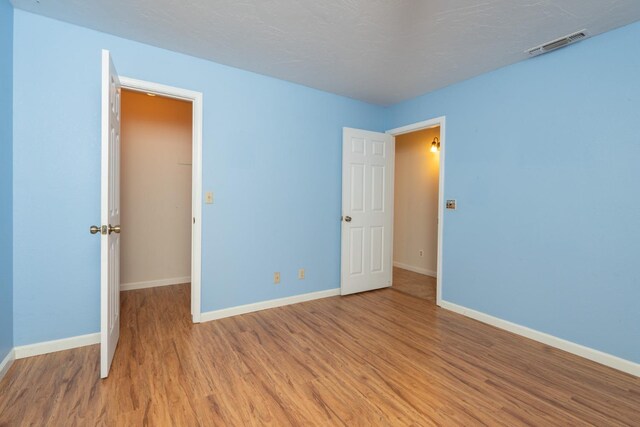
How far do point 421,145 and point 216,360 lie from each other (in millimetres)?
4426

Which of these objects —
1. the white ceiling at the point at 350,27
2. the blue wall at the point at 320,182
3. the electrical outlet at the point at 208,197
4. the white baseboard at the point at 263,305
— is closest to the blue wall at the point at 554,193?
the blue wall at the point at 320,182

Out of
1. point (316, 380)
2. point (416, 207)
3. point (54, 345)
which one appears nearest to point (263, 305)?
point (316, 380)

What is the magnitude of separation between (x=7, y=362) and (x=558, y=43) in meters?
4.75

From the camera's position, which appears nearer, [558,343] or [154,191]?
[558,343]

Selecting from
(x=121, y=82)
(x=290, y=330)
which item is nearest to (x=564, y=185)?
(x=290, y=330)

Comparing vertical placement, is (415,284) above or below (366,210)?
below

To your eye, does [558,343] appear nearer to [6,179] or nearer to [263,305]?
[263,305]

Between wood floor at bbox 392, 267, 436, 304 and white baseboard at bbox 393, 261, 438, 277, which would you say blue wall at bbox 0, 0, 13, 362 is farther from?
white baseboard at bbox 393, 261, 438, 277

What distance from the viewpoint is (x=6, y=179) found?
6.79 ft

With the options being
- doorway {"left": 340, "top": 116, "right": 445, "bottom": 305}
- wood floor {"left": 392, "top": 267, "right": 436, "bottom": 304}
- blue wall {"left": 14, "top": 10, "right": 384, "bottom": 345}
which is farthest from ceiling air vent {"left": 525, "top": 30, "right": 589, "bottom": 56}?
wood floor {"left": 392, "top": 267, "right": 436, "bottom": 304}

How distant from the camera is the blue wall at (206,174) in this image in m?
2.22

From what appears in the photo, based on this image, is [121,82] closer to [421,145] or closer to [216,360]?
[216,360]

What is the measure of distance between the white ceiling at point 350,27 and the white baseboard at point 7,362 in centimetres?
246

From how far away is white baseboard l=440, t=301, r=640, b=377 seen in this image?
2.17 metres
